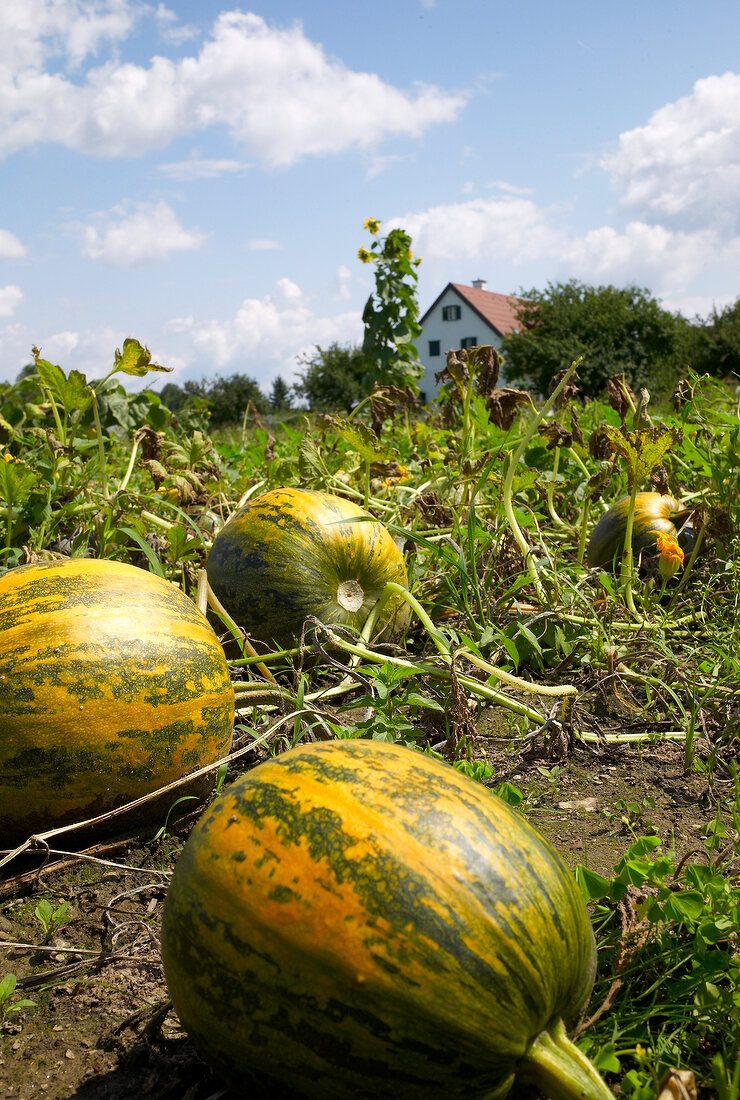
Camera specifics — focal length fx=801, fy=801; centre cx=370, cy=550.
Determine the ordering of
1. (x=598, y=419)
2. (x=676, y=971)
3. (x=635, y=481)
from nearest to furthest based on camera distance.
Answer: (x=676, y=971)
(x=635, y=481)
(x=598, y=419)

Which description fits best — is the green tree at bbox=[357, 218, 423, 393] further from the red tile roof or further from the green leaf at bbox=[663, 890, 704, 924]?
the red tile roof

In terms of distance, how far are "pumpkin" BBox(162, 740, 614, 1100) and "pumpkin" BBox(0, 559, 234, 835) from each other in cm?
70

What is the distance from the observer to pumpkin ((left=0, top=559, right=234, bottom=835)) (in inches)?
74.5

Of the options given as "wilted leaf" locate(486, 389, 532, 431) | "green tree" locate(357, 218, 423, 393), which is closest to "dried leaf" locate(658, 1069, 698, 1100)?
"wilted leaf" locate(486, 389, 532, 431)

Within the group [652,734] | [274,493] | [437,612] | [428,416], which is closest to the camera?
[652,734]

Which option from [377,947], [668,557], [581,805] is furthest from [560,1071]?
[668,557]

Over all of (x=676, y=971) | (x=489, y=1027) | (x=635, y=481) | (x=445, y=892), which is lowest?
(x=676, y=971)

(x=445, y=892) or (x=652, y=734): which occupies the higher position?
(x=445, y=892)

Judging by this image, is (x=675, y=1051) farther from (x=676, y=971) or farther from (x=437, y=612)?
(x=437, y=612)

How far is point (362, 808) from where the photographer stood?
4.16 ft

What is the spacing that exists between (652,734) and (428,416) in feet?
23.2

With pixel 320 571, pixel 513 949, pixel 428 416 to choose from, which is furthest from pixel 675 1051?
pixel 428 416

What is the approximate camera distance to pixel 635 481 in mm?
3068

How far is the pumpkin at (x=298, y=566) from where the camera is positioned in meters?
3.09
